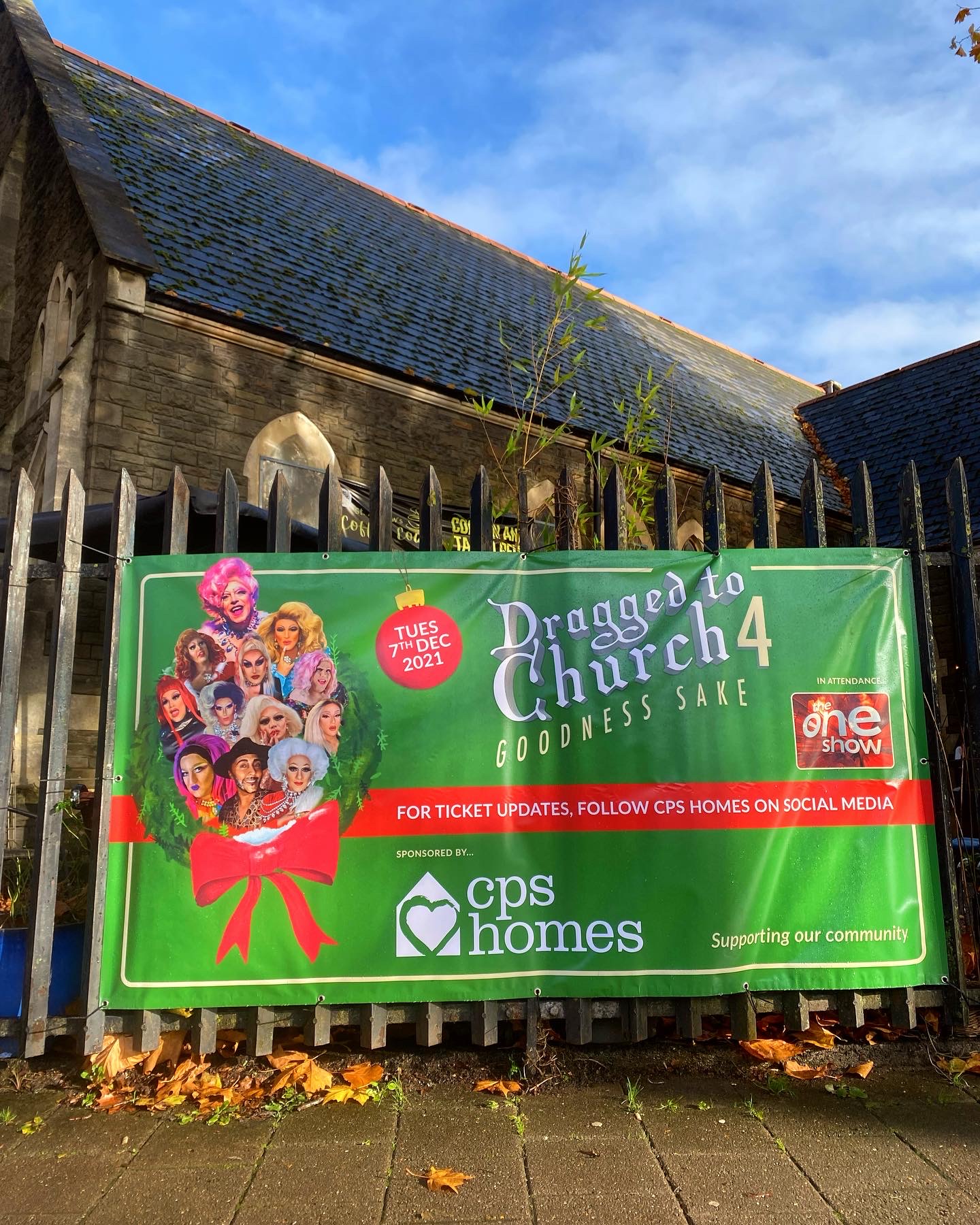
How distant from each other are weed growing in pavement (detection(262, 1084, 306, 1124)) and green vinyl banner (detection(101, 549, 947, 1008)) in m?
0.33

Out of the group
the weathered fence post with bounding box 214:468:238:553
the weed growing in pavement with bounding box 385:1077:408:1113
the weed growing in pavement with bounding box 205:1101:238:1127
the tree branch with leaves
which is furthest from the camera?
the tree branch with leaves

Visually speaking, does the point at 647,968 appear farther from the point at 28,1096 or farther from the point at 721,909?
the point at 28,1096

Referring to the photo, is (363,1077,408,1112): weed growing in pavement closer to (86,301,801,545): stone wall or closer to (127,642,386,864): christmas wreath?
(127,642,386,864): christmas wreath

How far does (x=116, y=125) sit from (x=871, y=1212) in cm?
1381

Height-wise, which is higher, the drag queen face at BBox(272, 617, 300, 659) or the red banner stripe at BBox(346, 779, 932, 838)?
the drag queen face at BBox(272, 617, 300, 659)

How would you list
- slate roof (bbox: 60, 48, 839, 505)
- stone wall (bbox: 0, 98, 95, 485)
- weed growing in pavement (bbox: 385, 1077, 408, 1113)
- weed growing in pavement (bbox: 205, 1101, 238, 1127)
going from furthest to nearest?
slate roof (bbox: 60, 48, 839, 505)
stone wall (bbox: 0, 98, 95, 485)
weed growing in pavement (bbox: 385, 1077, 408, 1113)
weed growing in pavement (bbox: 205, 1101, 238, 1127)

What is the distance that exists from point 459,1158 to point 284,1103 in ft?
2.61

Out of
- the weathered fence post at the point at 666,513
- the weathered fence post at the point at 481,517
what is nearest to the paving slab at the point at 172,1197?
the weathered fence post at the point at 481,517

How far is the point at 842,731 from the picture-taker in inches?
145

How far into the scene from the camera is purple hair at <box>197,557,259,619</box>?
3.63 metres

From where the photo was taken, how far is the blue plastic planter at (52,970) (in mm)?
3545

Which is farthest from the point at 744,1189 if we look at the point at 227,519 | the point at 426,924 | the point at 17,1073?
the point at 227,519

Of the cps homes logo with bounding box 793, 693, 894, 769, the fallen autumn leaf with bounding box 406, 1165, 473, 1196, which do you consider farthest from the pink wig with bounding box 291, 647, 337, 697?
the cps homes logo with bounding box 793, 693, 894, 769

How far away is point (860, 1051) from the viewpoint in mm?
3658
